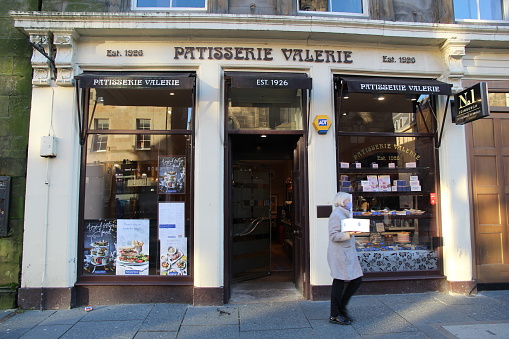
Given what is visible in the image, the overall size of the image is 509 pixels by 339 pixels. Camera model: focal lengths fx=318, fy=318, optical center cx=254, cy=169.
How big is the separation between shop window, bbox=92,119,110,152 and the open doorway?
2379 millimetres

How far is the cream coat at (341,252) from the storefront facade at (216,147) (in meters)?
1.26

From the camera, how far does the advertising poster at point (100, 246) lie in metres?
5.86

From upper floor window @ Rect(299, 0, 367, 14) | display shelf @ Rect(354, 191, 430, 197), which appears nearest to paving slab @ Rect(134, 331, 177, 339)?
display shelf @ Rect(354, 191, 430, 197)

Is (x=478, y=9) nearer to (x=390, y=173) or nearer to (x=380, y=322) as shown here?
(x=390, y=173)

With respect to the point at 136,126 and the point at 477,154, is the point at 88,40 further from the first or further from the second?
the point at 477,154

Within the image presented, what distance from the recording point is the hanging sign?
554 cm

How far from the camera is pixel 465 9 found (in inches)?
273

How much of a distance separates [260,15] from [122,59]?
270 cm

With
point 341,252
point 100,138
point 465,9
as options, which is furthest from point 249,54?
point 465,9

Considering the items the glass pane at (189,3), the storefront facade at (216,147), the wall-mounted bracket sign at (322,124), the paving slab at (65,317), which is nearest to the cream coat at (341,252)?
the storefront facade at (216,147)

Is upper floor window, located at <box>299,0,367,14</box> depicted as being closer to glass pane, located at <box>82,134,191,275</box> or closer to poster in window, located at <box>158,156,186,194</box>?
glass pane, located at <box>82,134,191,275</box>

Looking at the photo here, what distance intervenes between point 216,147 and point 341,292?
125 inches

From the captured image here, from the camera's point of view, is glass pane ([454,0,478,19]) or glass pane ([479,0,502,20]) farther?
glass pane ([479,0,502,20])

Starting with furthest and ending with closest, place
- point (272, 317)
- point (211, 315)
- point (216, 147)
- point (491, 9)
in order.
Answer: point (491, 9), point (216, 147), point (211, 315), point (272, 317)
